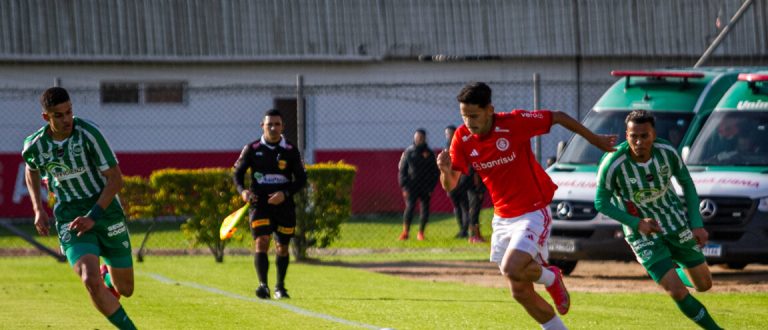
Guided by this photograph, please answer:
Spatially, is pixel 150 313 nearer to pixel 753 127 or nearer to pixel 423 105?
pixel 753 127

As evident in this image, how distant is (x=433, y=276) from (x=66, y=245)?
301 inches

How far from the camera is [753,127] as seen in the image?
15.4 metres

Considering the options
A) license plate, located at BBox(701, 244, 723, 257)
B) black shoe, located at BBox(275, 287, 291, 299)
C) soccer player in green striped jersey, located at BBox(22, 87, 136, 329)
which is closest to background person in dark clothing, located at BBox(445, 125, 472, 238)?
license plate, located at BBox(701, 244, 723, 257)

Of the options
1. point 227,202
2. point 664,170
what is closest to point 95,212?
point 664,170

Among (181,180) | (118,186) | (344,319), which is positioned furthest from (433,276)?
(118,186)

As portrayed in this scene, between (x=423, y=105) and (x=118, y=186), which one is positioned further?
(x=423, y=105)

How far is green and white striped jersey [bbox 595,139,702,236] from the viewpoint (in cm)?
1005

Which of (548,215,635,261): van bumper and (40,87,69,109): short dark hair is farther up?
(40,87,69,109): short dark hair

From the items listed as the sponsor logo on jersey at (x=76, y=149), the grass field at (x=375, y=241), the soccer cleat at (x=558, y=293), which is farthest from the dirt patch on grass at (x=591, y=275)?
the sponsor logo on jersey at (x=76, y=149)

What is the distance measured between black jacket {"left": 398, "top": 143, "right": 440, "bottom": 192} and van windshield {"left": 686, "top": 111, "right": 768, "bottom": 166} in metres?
7.71

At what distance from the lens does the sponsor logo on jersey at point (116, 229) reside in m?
9.84

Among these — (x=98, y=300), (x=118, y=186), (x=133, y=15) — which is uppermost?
(x=133, y=15)

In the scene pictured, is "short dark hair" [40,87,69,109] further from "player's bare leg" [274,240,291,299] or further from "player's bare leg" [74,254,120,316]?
"player's bare leg" [274,240,291,299]

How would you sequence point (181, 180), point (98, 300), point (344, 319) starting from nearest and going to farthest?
1. point (98, 300)
2. point (344, 319)
3. point (181, 180)
